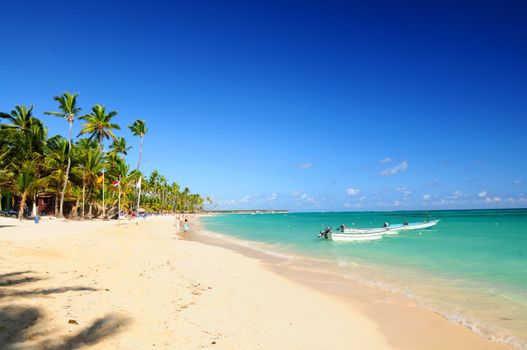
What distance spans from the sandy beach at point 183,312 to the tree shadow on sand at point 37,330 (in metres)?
0.01

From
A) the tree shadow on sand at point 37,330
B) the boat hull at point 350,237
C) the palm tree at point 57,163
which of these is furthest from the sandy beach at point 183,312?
the palm tree at point 57,163

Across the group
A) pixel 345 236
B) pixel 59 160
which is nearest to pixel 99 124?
pixel 59 160

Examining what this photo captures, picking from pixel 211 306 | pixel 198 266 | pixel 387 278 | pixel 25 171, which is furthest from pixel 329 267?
pixel 25 171

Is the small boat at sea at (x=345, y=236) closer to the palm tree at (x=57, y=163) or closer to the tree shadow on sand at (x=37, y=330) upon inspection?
the tree shadow on sand at (x=37, y=330)

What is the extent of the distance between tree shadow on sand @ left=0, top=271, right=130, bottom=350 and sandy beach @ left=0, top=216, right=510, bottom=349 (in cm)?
1

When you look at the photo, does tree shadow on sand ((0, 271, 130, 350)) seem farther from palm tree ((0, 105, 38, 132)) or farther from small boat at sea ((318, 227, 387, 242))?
palm tree ((0, 105, 38, 132))

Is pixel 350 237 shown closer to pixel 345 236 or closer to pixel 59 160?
pixel 345 236

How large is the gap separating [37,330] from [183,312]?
8.89 feet

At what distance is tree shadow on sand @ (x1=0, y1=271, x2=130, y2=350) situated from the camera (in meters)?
4.38

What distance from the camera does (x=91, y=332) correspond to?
16.6 feet

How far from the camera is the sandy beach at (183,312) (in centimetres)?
516

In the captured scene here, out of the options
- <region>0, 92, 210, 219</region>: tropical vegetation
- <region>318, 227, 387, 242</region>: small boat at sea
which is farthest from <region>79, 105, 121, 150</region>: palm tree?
<region>318, 227, 387, 242</region>: small boat at sea

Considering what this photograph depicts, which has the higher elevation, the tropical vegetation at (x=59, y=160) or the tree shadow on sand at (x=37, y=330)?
the tropical vegetation at (x=59, y=160)

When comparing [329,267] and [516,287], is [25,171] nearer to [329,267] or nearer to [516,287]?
[329,267]
